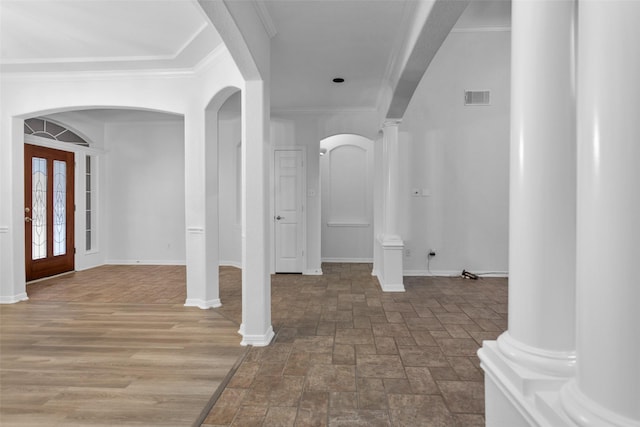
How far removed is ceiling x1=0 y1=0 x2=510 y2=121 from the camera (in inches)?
128

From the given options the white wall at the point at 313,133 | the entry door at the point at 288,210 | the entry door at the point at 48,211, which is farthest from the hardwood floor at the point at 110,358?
the white wall at the point at 313,133

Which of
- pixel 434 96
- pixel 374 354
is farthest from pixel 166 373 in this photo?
pixel 434 96

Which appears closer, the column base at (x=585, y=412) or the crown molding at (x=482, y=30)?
the column base at (x=585, y=412)

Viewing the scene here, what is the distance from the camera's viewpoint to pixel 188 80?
15.3ft

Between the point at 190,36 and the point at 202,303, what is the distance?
2851 millimetres

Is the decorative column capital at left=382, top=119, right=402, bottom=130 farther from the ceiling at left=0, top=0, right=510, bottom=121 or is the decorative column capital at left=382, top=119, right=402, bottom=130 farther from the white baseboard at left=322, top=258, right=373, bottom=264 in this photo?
the white baseboard at left=322, top=258, right=373, bottom=264

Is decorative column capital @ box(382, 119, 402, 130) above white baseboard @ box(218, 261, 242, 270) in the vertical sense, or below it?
above

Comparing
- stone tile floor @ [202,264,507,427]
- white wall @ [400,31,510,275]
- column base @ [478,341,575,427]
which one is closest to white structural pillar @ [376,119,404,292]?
stone tile floor @ [202,264,507,427]

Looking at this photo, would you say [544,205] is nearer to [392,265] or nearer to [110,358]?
[110,358]

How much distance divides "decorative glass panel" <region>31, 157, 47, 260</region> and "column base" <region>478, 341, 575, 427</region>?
22.1 ft

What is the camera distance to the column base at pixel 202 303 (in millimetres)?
4555

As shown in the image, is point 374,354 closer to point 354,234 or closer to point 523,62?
point 523,62

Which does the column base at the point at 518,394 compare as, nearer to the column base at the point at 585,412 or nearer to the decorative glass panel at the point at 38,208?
the column base at the point at 585,412

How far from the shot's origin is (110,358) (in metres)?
3.06
